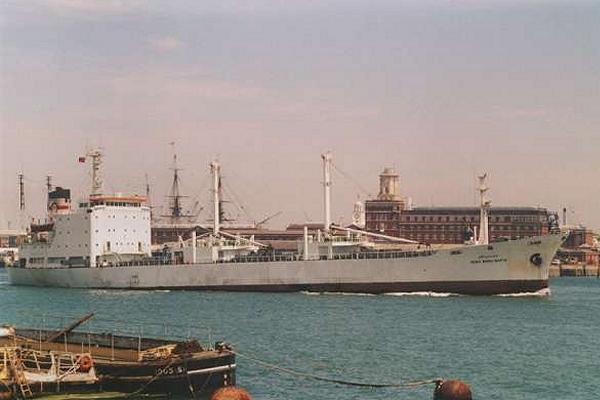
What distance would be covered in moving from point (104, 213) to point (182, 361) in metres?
49.1

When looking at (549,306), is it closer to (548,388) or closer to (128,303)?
(128,303)

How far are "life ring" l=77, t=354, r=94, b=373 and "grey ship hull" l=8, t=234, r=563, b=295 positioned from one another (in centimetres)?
3624

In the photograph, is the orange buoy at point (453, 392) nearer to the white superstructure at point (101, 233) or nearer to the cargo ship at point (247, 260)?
the cargo ship at point (247, 260)

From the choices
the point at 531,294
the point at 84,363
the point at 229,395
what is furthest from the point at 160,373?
the point at 531,294

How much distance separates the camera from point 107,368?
23.3 m

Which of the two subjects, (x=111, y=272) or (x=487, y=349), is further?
(x=111, y=272)

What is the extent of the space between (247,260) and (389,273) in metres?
11.4

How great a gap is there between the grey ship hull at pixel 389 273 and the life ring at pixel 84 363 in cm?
3624

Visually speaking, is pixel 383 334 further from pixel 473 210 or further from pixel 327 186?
pixel 473 210

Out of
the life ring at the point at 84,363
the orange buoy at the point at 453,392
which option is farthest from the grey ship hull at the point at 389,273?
the life ring at the point at 84,363

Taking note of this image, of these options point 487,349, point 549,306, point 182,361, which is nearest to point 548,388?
point 487,349

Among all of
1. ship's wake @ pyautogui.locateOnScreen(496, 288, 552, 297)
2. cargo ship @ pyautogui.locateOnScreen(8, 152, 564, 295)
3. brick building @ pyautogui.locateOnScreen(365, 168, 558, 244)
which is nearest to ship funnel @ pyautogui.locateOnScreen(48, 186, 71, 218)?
cargo ship @ pyautogui.locateOnScreen(8, 152, 564, 295)

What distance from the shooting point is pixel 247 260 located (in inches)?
2598

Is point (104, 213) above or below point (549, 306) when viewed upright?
above
